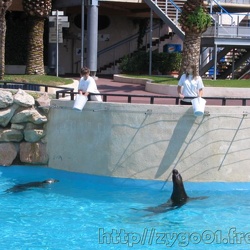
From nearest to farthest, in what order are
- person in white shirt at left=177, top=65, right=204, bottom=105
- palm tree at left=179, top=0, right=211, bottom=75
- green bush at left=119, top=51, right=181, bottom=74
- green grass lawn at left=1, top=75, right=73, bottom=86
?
person in white shirt at left=177, top=65, right=204, bottom=105
green grass lawn at left=1, top=75, right=73, bottom=86
palm tree at left=179, top=0, right=211, bottom=75
green bush at left=119, top=51, right=181, bottom=74

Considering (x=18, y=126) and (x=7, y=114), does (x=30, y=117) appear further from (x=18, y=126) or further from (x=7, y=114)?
(x=7, y=114)

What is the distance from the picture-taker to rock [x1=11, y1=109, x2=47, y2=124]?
15.3 metres

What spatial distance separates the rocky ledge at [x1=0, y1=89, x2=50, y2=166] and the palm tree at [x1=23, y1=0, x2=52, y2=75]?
8684 mm

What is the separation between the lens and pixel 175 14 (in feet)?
90.4

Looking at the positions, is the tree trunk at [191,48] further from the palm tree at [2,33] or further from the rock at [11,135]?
the rock at [11,135]

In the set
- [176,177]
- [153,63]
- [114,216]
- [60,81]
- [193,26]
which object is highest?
[193,26]

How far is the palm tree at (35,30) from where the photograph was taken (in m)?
23.7

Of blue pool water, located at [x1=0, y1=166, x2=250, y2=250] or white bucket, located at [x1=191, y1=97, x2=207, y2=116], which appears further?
white bucket, located at [x1=191, y1=97, x2=207, y2=116]

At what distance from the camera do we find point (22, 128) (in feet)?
50.7

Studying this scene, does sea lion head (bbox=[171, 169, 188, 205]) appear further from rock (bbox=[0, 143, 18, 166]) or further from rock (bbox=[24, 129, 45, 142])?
rock (bbox=[0, 143, 18, 166])

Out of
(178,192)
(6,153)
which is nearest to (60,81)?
(6,153)

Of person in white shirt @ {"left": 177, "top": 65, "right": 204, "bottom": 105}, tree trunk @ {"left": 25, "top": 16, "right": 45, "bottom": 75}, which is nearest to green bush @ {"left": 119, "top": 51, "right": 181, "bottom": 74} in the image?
tree trunk @ {"left": 25, "top": 16, "right": 45, "bottom": 75}

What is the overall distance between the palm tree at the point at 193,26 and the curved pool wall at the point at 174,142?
947 cm

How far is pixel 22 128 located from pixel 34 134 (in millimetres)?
355
